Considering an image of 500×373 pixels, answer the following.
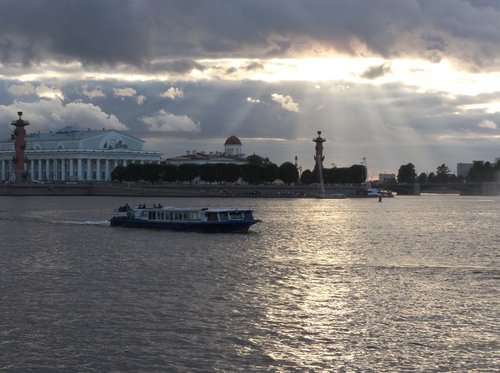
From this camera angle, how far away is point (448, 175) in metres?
183

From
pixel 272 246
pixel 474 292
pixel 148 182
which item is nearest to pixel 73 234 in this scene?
pixel 272 246

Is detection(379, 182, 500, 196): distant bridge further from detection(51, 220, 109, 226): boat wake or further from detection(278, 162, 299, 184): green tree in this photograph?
detection(51, 220, 109, 226): boat wake

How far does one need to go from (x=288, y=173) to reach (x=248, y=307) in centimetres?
10653

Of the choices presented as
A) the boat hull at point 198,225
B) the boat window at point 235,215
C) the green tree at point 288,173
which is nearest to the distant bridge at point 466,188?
the green tree at point 288,173

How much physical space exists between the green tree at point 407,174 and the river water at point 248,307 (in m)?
140

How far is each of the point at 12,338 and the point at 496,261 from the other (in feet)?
57.7

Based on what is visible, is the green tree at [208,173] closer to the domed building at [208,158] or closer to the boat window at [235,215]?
the domed building at [208,158]

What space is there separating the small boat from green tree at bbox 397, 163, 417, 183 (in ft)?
432

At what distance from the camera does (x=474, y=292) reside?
21141 mm

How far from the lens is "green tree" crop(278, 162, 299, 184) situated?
125 meters

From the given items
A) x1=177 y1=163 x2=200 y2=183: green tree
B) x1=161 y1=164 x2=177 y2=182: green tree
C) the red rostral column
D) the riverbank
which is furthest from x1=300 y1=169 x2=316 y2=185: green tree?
the red rostral column

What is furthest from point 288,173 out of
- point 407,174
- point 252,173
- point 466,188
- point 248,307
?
point 248,307

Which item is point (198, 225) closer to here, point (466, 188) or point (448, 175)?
point (466, 188)

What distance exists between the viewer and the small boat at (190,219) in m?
41.2
